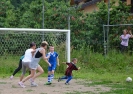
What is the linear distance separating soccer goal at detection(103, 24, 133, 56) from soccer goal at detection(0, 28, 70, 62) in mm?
2874

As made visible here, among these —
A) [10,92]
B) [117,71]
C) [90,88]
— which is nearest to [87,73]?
[117,71]

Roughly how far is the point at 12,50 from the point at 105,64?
4.48m

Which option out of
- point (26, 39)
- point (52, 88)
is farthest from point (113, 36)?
point (52, 88)

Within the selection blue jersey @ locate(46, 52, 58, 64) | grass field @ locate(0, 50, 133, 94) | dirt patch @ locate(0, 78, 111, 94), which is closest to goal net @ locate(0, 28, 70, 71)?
grass field @ locate(0, 50, 133, 94)

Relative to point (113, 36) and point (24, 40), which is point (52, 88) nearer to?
point (24, 40)

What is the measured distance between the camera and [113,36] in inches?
840

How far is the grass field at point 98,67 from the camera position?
16094mm

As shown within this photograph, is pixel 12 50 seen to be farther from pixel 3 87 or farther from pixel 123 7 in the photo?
pixel 123 7

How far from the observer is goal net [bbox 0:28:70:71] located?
18.5 m

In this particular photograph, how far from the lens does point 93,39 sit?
867 inches

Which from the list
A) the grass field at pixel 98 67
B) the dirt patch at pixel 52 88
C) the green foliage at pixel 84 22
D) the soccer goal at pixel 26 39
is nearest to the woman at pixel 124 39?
the grass field at pixel 98 67

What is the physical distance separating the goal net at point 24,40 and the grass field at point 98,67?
20 centimetres

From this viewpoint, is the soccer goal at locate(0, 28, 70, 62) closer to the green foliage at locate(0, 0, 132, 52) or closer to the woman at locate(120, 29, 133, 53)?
the green foliage at locate(0, 0, 132, 52)

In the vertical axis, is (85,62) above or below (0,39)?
below
